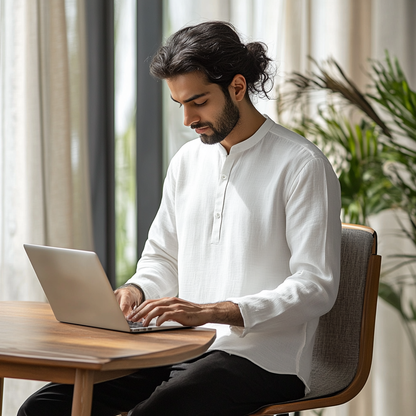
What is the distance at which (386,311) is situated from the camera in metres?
2.63

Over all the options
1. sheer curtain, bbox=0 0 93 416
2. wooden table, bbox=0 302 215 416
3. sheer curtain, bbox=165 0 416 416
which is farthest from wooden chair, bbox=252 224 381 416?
sheer curtain, bbox=0 0 93 416

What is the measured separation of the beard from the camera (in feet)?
5.44

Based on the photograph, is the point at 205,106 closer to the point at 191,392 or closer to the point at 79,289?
the point at 79,289

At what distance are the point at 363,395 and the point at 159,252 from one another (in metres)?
1.36

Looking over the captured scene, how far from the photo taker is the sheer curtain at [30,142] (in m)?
2.28

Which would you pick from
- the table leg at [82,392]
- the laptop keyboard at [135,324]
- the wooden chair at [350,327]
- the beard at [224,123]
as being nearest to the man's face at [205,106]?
the beard at [224,123]

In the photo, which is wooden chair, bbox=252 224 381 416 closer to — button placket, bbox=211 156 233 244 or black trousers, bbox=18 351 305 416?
black trousers, bbox=18 351 305 416

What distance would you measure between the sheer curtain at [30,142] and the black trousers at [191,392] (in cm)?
83

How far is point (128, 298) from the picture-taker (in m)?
1.55

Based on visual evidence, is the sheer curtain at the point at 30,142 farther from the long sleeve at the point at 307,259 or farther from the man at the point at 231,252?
the long sleeve at the point at 307,259

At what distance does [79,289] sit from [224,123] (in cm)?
63

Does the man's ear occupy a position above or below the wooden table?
above

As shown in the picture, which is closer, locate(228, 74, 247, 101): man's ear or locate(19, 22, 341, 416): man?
locate(19, 22, 341, 416): man

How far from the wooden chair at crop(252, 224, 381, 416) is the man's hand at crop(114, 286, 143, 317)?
513 millimetres
